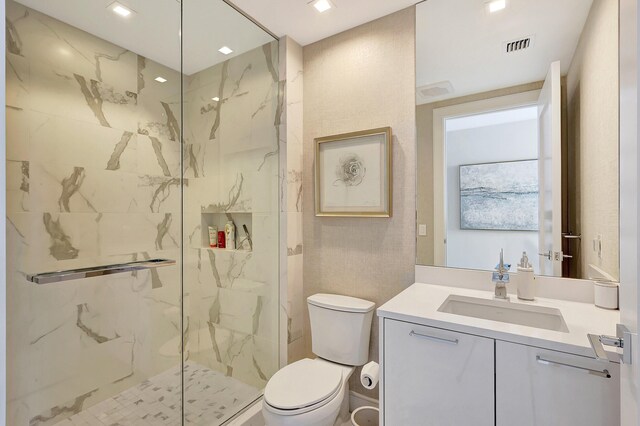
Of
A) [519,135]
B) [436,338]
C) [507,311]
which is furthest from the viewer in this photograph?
[519,135]

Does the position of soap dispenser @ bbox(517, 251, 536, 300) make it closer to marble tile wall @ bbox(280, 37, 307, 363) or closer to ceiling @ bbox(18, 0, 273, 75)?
marble tile wall @ bbox(280, 37, 307, 363)

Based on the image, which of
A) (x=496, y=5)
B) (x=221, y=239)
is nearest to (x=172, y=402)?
(x=221, y=239)

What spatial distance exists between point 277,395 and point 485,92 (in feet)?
6.00

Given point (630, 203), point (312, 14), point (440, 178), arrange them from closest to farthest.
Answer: point (630, 203)
point (440, 178)
point (312, 14)

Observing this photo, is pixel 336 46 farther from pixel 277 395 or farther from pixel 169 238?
pixel 277 395

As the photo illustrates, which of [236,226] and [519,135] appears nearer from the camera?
[519,135]

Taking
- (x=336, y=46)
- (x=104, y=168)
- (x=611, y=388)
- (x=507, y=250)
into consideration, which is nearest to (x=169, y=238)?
(x=104, y=168)

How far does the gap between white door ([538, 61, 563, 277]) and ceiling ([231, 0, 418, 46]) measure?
2.88 feet

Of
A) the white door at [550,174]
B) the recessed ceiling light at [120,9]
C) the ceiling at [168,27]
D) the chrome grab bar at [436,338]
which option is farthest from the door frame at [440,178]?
the recessed ceiling light at [120,9]

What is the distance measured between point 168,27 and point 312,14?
31.8 inches

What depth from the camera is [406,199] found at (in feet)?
6.13

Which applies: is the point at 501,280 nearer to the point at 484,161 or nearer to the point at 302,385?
the point at 484,161

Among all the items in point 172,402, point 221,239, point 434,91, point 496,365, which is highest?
point 434,91

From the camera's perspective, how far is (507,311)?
4.82ft
